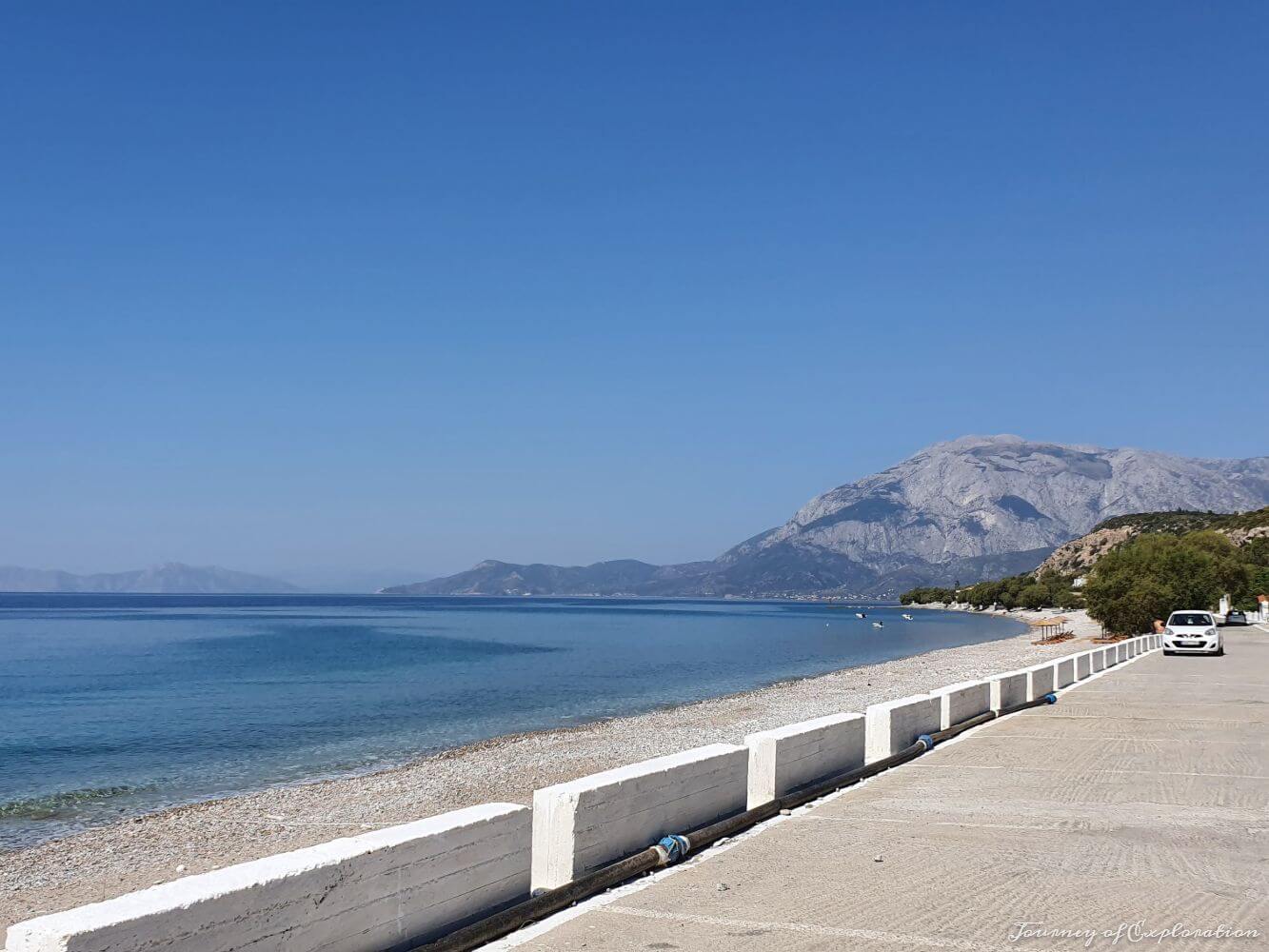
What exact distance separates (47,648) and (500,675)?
145 ft

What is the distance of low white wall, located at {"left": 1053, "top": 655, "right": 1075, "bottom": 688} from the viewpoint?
26078 millimetres

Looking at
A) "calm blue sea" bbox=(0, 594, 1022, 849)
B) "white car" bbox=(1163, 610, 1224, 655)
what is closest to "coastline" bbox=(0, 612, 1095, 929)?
"calm blue sea" bbox=(0, 594, 1022, 849)

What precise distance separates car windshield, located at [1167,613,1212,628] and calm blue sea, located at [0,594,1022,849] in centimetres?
1685

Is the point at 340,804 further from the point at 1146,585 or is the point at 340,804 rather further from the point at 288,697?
the point at 1146,585

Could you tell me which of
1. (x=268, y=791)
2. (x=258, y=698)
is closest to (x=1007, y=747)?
(x=268, y=791)

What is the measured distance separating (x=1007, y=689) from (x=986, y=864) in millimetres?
13105

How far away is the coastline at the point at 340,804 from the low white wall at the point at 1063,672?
280 inches

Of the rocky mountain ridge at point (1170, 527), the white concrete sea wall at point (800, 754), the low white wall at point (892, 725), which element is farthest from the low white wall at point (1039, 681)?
the rocky mountain ridge at point (1170, 527)

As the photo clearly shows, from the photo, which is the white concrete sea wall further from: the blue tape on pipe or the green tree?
the green tree

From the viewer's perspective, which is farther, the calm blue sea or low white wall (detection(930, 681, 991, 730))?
the calm blue sea

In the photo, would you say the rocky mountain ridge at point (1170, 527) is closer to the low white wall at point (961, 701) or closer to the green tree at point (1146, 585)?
the green tree at point (1146, 585)

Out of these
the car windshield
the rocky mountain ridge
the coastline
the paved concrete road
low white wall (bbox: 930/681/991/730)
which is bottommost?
the coastline

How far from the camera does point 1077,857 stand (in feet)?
30.5

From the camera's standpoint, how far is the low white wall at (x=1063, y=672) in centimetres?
2608
